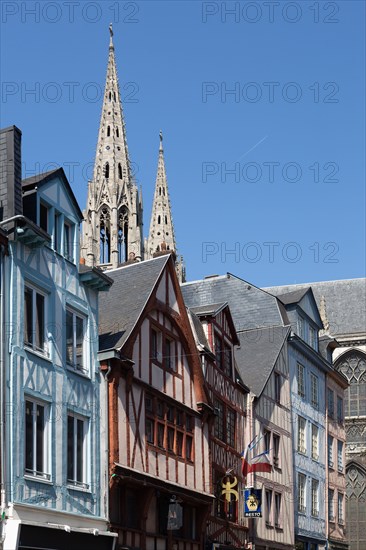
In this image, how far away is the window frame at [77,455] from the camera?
24266 mm

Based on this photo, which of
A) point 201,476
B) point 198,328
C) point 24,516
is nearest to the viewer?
point 24,516

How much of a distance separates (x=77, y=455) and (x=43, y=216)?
17.6 feet

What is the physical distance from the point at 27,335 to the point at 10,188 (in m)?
3.03

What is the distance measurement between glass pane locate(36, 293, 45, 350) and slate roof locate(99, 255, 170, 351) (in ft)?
11.3

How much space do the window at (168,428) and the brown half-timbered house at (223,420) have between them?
6.13 ft

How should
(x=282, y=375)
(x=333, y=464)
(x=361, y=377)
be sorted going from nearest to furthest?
1. (x=282, y=375)
2. (x=333, y=464)
3. (x=361, y=377)

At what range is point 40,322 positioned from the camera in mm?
23562

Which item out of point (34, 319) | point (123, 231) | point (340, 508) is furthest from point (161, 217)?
point (34, 319)

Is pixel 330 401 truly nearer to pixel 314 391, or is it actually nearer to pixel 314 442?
pixel 314 391

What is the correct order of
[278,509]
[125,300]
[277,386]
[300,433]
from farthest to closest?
[300,433] < [277,386] < [278,509] < [125,300]

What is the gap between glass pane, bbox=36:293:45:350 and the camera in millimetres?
23375

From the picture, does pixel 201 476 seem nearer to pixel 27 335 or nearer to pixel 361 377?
pixel 27 335

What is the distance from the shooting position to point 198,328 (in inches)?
1336

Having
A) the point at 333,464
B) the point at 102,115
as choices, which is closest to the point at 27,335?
the point at 333,464
